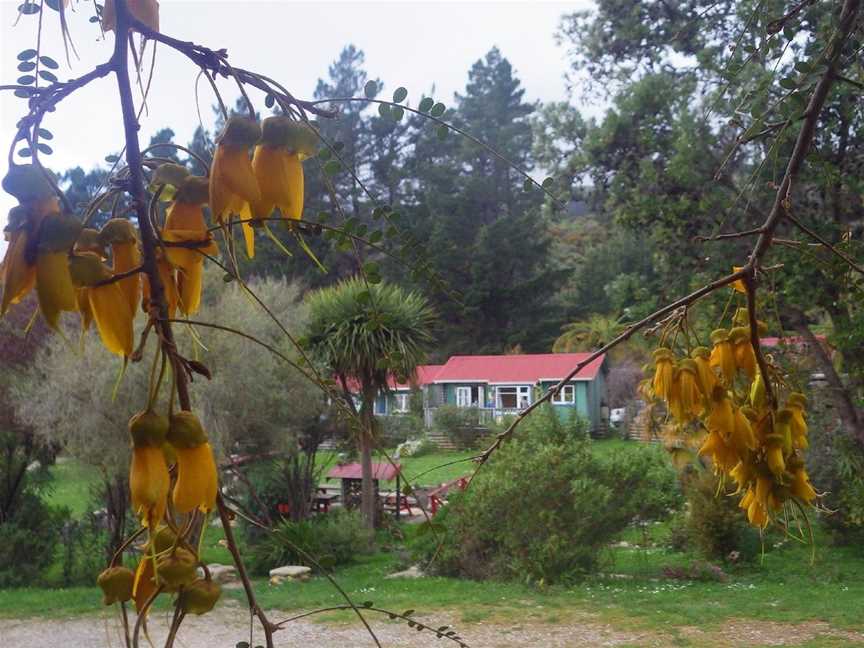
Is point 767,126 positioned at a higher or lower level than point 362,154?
lower

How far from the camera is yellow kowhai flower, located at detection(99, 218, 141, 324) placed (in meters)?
0.29

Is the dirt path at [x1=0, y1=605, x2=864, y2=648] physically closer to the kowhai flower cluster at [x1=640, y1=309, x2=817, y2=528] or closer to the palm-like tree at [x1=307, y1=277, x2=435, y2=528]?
the palm-like tree at [x1=307, y1=277, x2=435, y2=528]

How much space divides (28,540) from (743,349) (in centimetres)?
686

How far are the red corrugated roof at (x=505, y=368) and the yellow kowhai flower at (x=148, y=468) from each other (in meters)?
11.2

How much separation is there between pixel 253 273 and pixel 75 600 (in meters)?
4.47

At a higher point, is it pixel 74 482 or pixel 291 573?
pixel 74 482

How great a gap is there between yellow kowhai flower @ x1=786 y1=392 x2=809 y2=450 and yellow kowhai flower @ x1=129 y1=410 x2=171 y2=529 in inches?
18.3

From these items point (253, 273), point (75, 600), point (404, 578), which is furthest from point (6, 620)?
point (253, 273)

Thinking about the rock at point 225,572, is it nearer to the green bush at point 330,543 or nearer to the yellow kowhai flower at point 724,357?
the green bush at point 330,543

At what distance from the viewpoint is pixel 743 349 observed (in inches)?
22.8

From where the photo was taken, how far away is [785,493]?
0.55 m

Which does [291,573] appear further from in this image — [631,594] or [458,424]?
[458,424]

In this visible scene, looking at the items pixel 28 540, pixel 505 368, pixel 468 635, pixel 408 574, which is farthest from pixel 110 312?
pixel 505 368

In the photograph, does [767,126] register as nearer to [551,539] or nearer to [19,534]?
[551,539]
